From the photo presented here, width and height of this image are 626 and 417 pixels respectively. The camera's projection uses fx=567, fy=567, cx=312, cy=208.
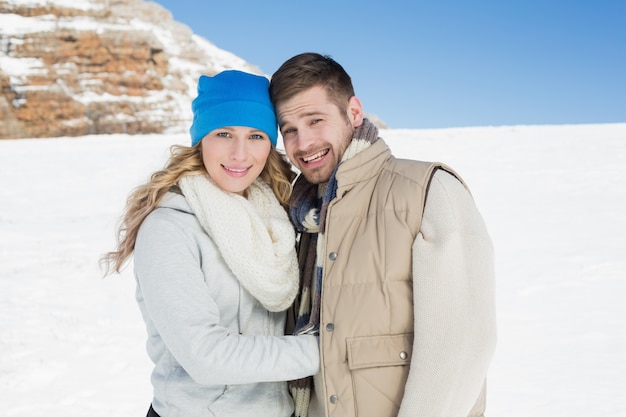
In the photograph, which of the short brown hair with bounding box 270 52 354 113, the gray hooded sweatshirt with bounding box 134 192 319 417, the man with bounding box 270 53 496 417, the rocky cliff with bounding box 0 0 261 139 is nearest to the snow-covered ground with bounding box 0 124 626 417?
the short brown hair with bounding box 270 52 354 113

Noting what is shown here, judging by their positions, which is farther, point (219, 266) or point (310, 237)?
point (310, 237)

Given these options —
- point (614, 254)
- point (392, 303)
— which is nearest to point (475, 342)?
point (392, 303)

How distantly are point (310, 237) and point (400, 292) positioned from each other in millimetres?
705

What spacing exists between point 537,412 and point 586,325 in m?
1.94

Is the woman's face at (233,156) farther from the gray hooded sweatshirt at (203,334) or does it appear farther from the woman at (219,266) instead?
the gray hooded sweatshirt at (203,334)

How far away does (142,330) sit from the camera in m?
5.96

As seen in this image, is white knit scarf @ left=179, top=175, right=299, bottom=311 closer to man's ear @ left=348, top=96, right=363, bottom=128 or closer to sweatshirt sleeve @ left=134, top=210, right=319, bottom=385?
sweatshirt sleeve @ left=134, top=210, right=319, bottom=385

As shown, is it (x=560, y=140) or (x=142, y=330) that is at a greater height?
(x=560, y=140)

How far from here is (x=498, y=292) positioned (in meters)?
6.72

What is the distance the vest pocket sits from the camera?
6.36 feet

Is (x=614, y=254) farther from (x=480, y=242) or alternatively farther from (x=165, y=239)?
(x=165, y=239)

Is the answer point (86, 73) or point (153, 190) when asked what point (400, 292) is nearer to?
point (153, 190)

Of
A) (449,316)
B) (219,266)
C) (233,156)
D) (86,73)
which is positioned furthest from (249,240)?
(86,73)

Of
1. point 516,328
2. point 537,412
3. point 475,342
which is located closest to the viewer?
point 475,342
